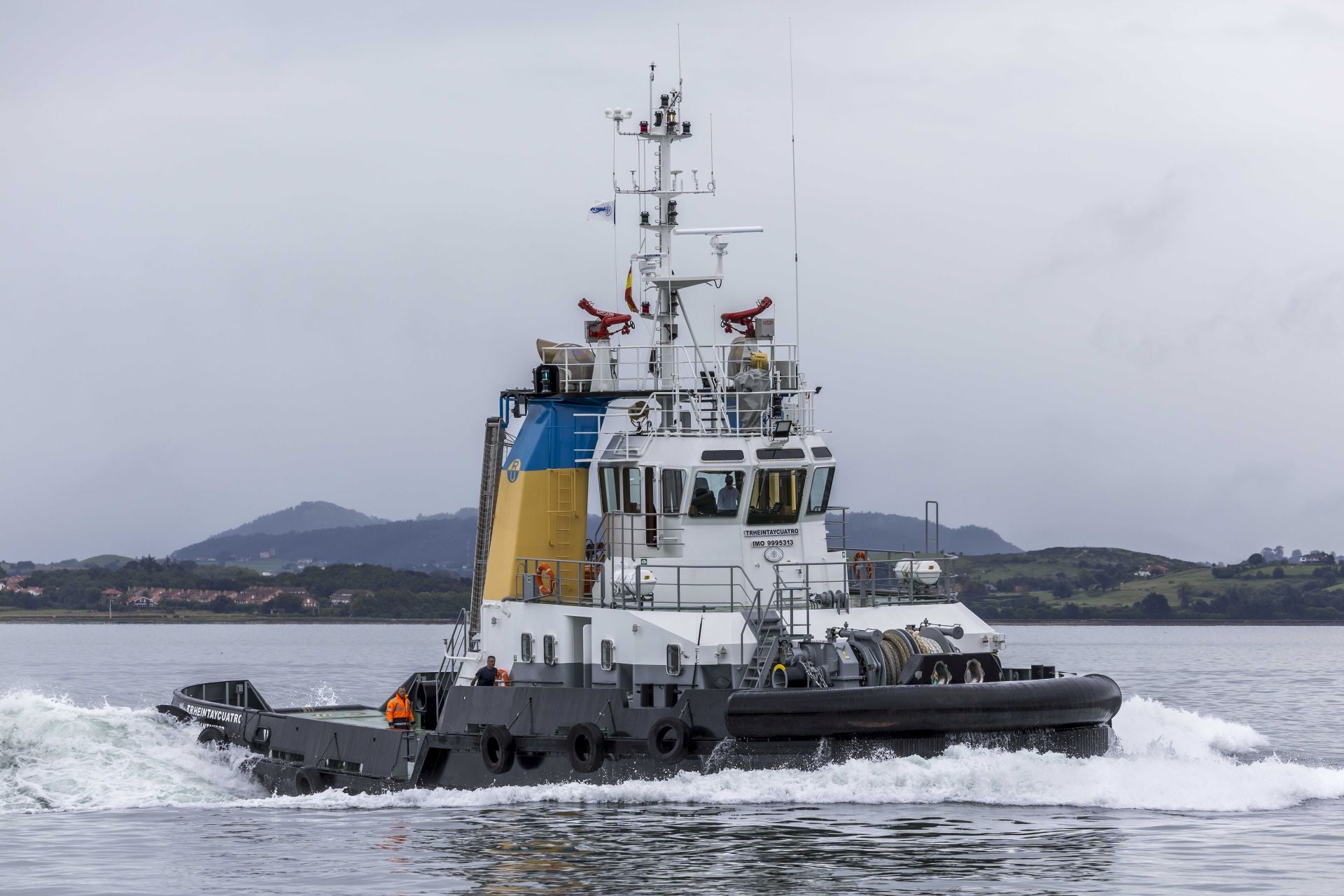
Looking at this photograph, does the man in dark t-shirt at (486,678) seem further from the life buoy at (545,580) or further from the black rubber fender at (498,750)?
the life buoy at (545,580)

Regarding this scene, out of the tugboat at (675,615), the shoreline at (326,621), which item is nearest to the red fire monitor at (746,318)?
the tugboat at (675,615)

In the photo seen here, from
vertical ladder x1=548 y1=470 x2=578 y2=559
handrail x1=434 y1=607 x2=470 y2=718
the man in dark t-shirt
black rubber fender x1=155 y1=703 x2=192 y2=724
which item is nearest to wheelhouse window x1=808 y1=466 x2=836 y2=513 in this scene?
vertical ladder x1=548 y1=470 x2=578 y2=559

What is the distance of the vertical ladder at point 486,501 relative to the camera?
83.3ft

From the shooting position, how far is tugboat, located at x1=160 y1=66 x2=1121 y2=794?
66.7ft

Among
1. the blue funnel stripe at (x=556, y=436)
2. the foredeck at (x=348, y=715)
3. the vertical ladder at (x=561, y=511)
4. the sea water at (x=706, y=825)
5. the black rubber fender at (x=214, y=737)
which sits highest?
the blue funnel stripe at (x=556, y=436)

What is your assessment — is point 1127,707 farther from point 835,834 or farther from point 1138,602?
point 1138,602

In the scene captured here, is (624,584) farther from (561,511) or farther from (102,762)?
(102,762)

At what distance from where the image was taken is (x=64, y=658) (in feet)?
240

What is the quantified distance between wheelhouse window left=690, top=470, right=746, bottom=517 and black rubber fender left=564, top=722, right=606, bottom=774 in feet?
10.2

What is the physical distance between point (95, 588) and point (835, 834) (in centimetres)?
12107

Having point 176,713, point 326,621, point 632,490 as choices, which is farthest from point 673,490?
point 326,621

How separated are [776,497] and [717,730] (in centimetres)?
362

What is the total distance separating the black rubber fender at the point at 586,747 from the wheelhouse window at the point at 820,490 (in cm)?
Answer: 431

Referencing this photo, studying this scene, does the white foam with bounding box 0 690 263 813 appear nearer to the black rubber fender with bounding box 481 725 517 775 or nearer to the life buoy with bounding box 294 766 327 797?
the life buoy with bounding box 294 766 327 797
